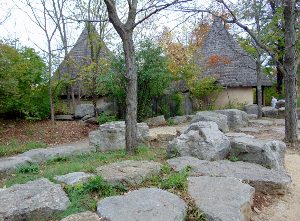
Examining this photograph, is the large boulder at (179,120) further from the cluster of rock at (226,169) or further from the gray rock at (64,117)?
the cluster of rock at (226,169)

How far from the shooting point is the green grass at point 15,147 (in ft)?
29.3

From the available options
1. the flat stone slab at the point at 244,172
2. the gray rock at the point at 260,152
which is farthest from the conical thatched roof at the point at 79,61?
the flat stone slab at the point at 244,172

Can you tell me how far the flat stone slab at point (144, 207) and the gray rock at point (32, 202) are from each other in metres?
0.50

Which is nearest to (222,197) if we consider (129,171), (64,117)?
(129,171)

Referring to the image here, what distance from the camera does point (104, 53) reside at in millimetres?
16234

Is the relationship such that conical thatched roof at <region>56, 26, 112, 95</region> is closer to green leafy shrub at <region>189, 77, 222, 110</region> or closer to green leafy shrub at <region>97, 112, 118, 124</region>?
green leafy shrub at <region>97, 112, 118, 124</region>

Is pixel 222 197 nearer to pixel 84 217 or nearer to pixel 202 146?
pixel 84 217

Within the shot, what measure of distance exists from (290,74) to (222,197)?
5927mm

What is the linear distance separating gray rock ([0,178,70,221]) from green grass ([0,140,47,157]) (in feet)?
17.5

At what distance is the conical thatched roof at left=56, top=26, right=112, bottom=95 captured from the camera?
14.6 m

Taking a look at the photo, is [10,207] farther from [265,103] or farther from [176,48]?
[265,103]

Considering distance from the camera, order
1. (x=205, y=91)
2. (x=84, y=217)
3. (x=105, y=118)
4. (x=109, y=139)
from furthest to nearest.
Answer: (x=205, y=91) < (x=105, y=118) < (x=109, y=139) < (x=84, y=217)

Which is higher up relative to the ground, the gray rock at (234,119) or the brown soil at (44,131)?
the gray rock at (234,119)

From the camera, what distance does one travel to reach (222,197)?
3756mm
